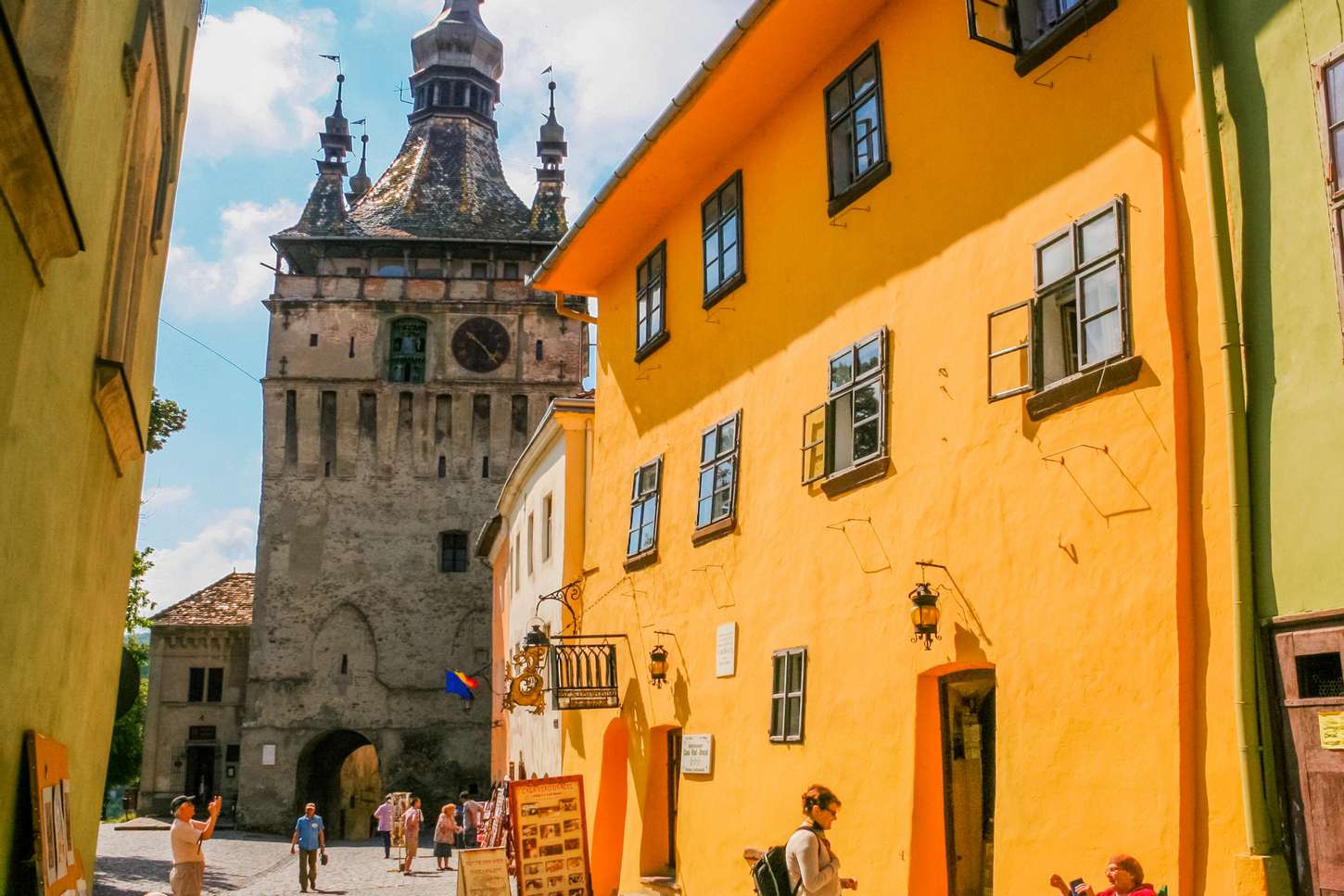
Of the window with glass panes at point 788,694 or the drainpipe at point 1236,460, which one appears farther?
the window with glass panes at point 788,694

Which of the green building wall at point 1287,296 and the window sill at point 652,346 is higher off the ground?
the window sill at point 652,346

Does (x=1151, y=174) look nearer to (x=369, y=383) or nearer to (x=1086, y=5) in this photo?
(x=1086, y=5)

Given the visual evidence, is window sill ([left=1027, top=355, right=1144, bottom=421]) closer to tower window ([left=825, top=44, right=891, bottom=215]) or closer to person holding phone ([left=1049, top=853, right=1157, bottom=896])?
person holding phone ([left=1049, top=853, right=1157, bottom=896])

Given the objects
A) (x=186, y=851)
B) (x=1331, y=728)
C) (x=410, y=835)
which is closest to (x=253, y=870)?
(x=410, y=835)

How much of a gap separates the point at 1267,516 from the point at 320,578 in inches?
1655

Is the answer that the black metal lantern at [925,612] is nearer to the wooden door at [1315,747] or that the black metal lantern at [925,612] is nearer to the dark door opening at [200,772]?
the wooden door at [1315,747]

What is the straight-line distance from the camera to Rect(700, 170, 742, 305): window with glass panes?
13.8 metres

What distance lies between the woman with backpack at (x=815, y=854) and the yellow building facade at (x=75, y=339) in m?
3.89

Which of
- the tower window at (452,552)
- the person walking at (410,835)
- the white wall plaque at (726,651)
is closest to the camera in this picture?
the white wall plaque at (726,651)

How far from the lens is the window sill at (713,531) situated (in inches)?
520

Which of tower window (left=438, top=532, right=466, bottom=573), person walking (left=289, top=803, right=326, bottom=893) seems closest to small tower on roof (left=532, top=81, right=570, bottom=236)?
tower window (left=438, top=532, right=466, bottom=573)

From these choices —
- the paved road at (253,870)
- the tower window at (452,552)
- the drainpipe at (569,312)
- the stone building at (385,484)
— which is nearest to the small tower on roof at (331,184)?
the stone building at (385,484)

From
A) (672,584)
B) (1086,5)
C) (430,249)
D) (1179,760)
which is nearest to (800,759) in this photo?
(672,584)

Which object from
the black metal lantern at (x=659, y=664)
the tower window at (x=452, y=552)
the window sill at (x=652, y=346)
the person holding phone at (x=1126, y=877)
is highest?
the tower window at (x=452, y=552)
